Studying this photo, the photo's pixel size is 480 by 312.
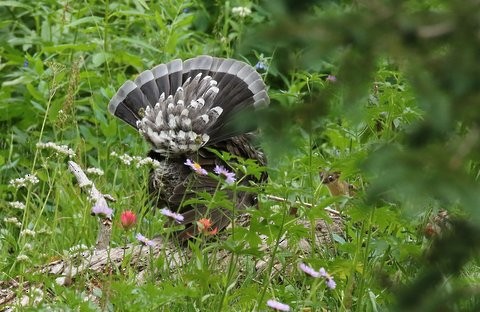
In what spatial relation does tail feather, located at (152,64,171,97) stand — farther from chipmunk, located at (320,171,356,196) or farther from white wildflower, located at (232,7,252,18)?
white wildflower, located at (232,7,252,18)

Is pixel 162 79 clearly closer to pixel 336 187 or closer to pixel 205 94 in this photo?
pixel 205 94

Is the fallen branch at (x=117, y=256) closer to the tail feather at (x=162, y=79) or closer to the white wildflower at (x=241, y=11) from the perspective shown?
the tail feather at (x=162, y=79)

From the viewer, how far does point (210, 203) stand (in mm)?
3008

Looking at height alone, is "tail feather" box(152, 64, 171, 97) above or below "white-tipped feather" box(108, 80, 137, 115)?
above

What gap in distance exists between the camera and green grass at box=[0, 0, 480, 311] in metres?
1.54

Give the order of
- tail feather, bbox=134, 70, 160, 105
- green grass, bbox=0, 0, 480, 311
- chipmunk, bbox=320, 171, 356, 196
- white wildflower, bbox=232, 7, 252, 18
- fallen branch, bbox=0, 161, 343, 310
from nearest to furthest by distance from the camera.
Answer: green grass, bbox=0, 0, 480, 311 → fallen branch, bbox=0, 161, 343, 310 → chipmunk, bbox=320, 171, 356, 196 → tail feather, bbox=134, 70, 160, 105 → white wildflower, bbox=232, 7, 252, 18

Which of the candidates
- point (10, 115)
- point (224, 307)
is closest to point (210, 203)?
point (224, 307)

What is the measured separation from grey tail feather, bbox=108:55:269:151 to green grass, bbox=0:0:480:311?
16 cm

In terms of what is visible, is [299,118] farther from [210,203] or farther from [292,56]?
[210,203]

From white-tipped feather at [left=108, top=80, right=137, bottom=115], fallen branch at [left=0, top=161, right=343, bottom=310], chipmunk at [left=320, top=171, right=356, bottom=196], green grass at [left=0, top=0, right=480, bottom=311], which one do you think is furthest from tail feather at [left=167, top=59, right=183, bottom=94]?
chipmunk at [left=320, top=171, right=356, bottom=196]

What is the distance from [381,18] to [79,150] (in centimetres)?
336

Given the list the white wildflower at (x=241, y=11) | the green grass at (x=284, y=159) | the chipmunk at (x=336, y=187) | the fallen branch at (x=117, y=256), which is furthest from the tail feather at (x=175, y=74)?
the white wildflower at (x=241, y=11)

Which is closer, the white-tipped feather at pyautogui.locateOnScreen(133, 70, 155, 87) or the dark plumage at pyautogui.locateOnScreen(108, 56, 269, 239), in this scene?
the dark plumage at pyautogui.locateOnScreen(108, 56, 269, 239)

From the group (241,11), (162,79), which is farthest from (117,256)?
(241,11)
